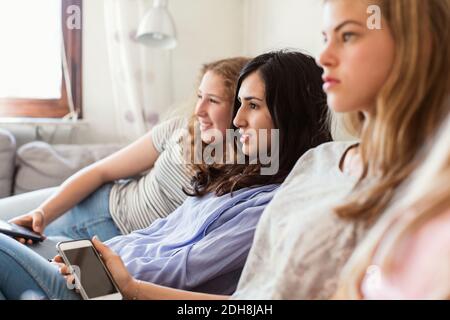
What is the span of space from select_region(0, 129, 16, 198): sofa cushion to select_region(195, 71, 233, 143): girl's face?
31.1 inches

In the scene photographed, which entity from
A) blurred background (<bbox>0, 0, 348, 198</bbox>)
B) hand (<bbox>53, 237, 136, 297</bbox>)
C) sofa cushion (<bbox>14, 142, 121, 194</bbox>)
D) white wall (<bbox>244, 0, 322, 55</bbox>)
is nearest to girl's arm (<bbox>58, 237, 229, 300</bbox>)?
hand (<bbox>53, 237, 136, 297</bbox>)

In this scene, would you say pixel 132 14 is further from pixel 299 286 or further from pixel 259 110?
pixel 299 286

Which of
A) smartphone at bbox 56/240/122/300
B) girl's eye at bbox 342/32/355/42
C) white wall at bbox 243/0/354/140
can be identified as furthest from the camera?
white wall at bbox 243/0/354/140

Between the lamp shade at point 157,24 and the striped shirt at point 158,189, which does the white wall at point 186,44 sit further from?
the striped shirt at point 158,189

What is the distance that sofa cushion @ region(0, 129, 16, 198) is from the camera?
153 cm

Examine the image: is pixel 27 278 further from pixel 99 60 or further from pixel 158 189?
pixel 99 60

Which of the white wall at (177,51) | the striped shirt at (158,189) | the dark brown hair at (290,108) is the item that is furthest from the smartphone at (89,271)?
Result: the white wall at (177,51)

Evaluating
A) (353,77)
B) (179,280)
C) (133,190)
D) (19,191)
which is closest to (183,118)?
(133,190)

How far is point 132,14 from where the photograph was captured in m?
1.88

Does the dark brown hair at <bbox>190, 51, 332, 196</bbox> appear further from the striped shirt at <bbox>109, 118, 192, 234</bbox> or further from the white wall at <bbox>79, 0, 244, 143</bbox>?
the white wall at <bbox>79, 0, 244, 143</bbox>

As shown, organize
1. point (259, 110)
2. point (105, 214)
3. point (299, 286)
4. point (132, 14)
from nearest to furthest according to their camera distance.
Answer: point (299, 286), point (259, 110), point (105, 214), point (132, 14)

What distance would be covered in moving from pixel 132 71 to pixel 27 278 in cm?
127

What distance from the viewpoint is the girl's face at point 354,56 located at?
1.77ft
